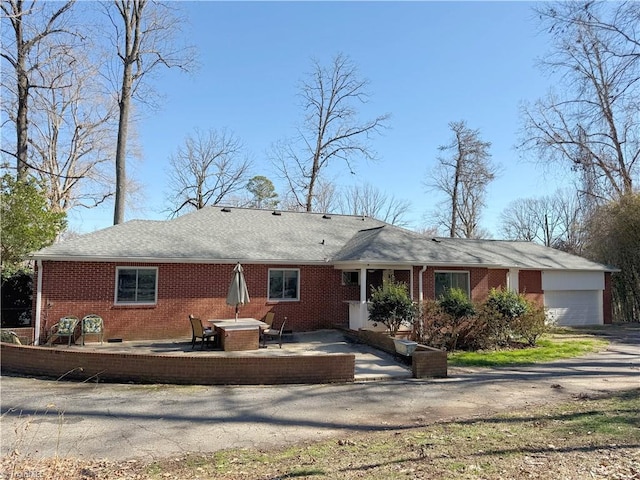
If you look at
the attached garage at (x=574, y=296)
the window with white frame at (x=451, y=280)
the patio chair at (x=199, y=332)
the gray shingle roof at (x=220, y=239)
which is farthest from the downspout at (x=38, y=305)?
the attached garage at (x=574, y=296)

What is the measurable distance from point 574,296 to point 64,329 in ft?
77.4

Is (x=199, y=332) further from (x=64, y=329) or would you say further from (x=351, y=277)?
(x=351, y=277)

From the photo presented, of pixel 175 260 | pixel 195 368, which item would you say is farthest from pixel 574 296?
pixel 195 368

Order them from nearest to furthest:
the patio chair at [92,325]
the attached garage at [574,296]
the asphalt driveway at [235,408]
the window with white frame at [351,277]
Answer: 1. the asphalt driveway at [235,408]
2. the patio chair at [92,325]
3. the window with white frame at [351,277]
4. the attached garage at [574,296]

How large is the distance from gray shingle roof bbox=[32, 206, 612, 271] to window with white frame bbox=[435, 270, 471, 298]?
2.69 ft

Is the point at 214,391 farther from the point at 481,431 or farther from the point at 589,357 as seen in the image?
the point at 589,357

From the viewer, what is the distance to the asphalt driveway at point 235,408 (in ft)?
19.5

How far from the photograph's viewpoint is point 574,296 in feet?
75.3

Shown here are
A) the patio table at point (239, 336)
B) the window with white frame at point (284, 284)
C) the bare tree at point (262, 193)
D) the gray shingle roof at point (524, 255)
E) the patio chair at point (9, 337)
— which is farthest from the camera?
the bare tree at point (262, 193)

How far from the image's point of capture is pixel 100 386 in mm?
8977

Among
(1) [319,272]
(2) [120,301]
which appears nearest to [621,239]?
(1) [319,272]

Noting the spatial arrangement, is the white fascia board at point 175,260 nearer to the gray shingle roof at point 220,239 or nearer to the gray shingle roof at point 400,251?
the gray shingle roof at point 220,239

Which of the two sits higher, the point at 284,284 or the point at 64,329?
the point at 284,284

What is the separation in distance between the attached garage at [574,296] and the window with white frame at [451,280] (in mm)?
7156
